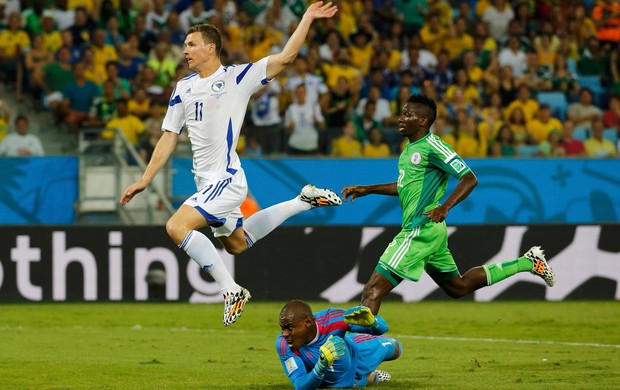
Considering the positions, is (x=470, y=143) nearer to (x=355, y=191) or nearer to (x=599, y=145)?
(x=599, y=145)

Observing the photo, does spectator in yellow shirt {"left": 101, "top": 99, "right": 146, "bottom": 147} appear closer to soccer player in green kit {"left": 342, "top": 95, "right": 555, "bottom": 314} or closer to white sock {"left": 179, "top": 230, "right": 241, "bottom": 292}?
white sock {"left": 179, "top": 230, "right": 241, "bottom": 292}

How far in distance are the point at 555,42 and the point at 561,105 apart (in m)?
2.35

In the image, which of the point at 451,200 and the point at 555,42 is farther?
the point at 555,42

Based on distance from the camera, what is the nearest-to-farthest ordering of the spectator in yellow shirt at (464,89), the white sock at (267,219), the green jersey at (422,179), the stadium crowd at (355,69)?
the green jersey at (422,179), the white sock at (267,219), the stadium crowd at (355,69), the spectator in yellow shirt at (464,89)

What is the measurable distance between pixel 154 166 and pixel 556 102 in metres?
12.1

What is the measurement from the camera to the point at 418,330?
13586mm

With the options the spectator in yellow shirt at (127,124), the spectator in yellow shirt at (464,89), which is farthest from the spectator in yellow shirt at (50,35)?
the spectator in yellow shirt at (464,89)

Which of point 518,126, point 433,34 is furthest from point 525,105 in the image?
point 433,34

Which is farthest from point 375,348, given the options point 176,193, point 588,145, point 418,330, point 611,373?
point 588,145

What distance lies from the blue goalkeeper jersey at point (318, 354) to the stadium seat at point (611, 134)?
11183 millimetres

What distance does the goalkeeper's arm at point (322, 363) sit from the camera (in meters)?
7.97

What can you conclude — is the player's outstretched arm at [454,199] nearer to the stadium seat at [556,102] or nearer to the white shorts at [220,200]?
the white shorts at [220,200]

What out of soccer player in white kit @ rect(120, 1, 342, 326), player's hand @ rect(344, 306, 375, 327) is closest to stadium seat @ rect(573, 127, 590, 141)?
soccer player in white kit @ rect(120, 1, 342, 326)

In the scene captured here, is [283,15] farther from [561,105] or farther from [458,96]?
[561,105]
